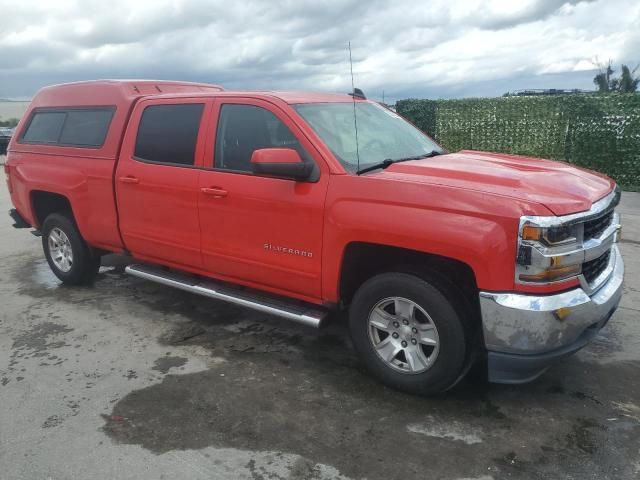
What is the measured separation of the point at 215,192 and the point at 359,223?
4.14ft

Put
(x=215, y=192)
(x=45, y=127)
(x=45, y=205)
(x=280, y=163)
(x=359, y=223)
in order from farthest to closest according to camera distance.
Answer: (x=45, y=205)
(x=45, y=127)
(x=215, y=192)
(x=280, y=163)
(x=359, y=223)

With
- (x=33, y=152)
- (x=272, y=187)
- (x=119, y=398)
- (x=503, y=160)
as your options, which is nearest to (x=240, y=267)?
(x=272, y=187)

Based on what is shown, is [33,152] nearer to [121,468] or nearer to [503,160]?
[121,468]

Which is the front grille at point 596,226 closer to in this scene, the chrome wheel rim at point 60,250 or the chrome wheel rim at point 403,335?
the chrome wheel rim at point 403,335

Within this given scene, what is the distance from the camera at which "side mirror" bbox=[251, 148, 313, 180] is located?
3.54 metres

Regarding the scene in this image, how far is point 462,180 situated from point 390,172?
486 millimetres

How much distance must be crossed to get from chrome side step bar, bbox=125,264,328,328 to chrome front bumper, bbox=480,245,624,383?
118cm

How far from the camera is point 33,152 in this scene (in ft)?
19.0

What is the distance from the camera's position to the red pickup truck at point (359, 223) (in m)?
3.02

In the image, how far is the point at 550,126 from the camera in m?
11.7

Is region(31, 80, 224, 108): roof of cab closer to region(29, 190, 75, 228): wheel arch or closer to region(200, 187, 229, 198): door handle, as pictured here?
region(29, 190, 75, 228): wheel arch

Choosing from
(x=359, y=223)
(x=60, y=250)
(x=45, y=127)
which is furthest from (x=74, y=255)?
(x=359, y=223)

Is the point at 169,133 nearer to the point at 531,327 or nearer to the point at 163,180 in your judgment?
the point at 163,180

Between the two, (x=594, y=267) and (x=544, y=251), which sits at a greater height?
(x=544, y=251)
